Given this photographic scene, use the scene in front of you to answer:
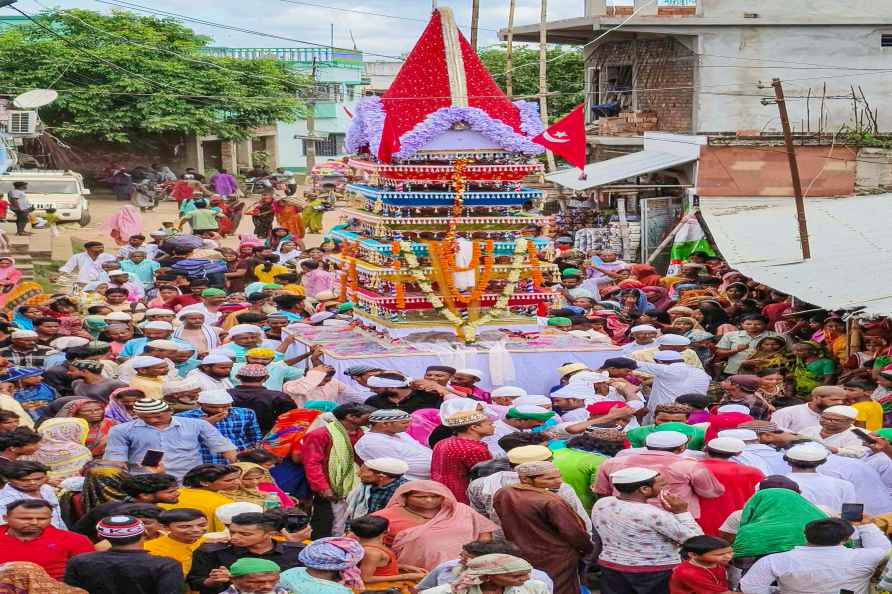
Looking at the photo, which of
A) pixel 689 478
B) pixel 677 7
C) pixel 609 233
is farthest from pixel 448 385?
pixel 677 7

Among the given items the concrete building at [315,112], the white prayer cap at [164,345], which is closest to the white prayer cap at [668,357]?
the white prayer cap at [164,345]

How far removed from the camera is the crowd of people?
22.0 feet

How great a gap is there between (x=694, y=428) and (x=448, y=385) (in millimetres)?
2462

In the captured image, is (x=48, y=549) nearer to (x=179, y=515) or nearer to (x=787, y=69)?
(x=179, y=515)

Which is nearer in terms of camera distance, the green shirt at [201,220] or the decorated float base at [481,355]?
the decorated float base at [481,355]

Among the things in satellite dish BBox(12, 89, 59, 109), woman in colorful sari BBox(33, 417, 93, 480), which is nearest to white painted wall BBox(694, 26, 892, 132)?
satellite dish BBox(12, 89, 59, 109)

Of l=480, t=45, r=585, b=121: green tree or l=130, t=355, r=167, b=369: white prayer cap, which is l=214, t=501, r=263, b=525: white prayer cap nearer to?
l=130, t=355, r=167, b=369: white prayer cap

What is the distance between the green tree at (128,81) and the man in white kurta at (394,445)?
30895 millimetres

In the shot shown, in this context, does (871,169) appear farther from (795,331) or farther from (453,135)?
(453,135)

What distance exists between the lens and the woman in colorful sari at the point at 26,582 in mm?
6258

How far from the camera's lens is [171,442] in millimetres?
8711

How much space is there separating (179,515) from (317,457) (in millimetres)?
1849

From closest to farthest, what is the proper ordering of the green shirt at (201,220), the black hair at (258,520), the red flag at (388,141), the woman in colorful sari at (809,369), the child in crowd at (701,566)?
the black hair at (258,520)
the child in crowd at (701,566)
the woman in colorful sari at (809,369)
the red flag at (388,141)
the green shirt at (201,220)

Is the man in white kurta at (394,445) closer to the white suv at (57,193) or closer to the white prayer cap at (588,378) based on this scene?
the white prayer cap at (588,378)
